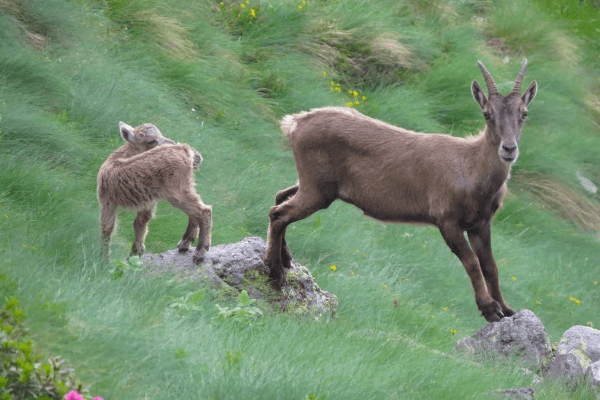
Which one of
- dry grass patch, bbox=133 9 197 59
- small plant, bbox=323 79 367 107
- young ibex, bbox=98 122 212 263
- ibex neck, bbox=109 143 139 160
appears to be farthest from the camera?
small plant, bbox=323 79 367 107

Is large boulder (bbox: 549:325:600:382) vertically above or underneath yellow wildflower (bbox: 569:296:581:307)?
above

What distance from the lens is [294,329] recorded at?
19.9ft

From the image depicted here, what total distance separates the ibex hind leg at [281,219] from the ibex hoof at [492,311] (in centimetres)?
152

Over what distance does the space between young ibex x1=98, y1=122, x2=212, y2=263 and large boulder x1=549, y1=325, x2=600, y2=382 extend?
2.89m

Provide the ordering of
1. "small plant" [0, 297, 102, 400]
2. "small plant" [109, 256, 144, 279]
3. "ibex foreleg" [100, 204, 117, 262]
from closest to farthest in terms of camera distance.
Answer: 1. "small plant" [0, 297, 102, 400]
2. "small plant" [109, 256, 144, 279]
3. "ibex foreleg" [100, 204, 117, 262]

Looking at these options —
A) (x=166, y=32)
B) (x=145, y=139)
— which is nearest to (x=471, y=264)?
(x=145, y=139)

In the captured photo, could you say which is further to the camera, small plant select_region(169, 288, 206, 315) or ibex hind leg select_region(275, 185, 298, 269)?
ibex hind leg select_region(275, 185, 298, 269)

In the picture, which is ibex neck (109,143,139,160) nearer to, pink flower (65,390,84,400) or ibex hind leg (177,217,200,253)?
ibex hind leg (177,217,200,253)

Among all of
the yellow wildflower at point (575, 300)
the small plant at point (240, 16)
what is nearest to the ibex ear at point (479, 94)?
the yellow wildflower at point (575, 300)

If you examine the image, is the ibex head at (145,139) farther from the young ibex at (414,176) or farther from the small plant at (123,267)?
the small plant at (123,267)

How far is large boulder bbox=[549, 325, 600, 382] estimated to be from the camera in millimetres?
7016

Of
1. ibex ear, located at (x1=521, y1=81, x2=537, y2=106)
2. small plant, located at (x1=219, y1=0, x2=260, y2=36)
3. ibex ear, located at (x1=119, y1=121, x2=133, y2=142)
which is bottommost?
small plant, located at (x1=219, y1=0, x2=260, y2=36)

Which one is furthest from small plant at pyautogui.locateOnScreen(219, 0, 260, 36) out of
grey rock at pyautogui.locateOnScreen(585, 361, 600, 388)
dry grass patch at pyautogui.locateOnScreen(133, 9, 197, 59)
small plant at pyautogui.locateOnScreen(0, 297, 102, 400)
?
small plant at pyautogui.locateOnScreen(0, 297, 102, 400)

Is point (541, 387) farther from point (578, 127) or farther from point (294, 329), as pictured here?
point (578, 127)
